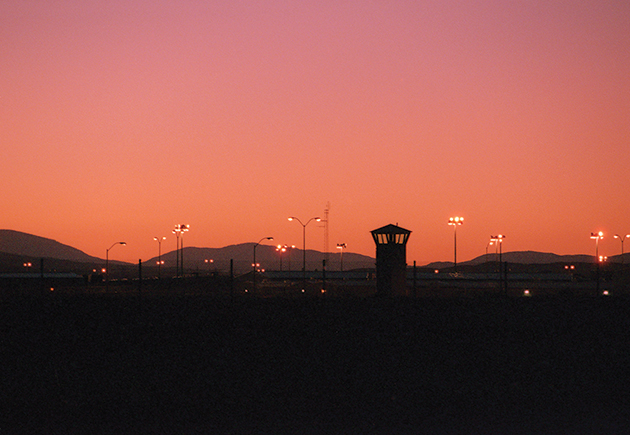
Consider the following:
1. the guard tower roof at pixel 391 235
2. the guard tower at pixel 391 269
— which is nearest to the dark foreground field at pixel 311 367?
the guard tower at pixel 391 269

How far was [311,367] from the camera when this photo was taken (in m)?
13.7

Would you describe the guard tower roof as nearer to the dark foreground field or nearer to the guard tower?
the guard tower

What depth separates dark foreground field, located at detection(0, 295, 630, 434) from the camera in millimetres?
10812

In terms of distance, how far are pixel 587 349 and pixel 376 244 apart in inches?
1155

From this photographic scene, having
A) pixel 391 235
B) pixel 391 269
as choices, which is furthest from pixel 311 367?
pixel 391 235

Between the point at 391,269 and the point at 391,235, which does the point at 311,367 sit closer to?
the point at 391,269

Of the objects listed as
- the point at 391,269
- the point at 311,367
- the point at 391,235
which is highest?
the point at 391,235

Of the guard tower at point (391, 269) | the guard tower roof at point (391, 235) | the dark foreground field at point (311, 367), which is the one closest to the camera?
the dark foreground field at point (311, 367)

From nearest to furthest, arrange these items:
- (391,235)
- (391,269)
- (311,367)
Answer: (311,367) → (391,269) → (391,235)

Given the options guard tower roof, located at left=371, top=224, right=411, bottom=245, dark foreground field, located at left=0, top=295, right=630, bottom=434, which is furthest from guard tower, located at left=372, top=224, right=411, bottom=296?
dark foreground field, located at left=0, top=295, right=630, bottom=434

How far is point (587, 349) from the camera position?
51.1ft

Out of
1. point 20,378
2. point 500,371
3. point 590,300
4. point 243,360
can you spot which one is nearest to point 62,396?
point 20,378

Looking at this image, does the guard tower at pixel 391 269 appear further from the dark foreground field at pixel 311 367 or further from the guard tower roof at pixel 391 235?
the dark foreground field at pixel 311 367

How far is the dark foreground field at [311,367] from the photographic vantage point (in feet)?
35.5
